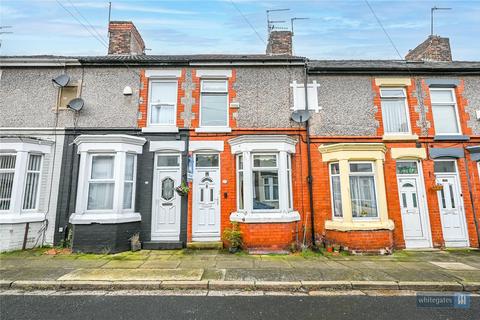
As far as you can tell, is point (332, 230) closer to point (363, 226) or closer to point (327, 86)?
point (363, 226)

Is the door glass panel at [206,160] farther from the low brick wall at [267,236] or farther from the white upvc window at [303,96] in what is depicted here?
the white upvc window at [303,96]

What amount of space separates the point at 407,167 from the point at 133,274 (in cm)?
905

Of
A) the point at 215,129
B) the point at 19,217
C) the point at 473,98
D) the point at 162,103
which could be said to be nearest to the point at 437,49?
the point at 473,98

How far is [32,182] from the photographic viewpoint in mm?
7777

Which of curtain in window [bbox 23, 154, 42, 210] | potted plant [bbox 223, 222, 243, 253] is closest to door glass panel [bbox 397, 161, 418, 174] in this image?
potted plant [bbox 223, 222, 243, 253]

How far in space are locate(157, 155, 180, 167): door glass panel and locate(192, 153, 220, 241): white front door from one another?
666mm

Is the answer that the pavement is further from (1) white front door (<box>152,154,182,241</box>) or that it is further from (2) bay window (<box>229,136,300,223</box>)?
A: (2) bay window (<box>229,136,300,223</box>)

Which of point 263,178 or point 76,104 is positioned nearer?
point 263,178

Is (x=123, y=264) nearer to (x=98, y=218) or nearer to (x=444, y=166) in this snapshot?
(x=98, y=218)

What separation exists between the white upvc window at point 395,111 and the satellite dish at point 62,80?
37.0ft

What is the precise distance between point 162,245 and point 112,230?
1.53m

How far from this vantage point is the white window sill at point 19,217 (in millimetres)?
7143

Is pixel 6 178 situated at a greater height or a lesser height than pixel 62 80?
lesser

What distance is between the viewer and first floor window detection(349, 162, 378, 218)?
761 cm
